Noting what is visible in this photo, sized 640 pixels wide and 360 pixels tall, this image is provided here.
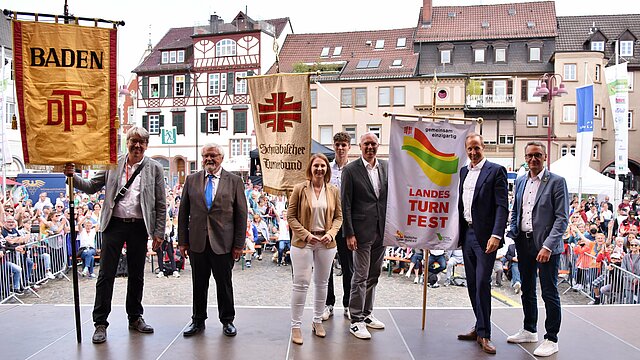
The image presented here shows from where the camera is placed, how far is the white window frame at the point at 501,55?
41531 millimetres

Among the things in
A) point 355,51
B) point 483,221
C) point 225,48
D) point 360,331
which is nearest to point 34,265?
point 360,331

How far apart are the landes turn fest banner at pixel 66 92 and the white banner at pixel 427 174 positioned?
109 inches

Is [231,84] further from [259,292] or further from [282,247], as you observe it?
[259,292]

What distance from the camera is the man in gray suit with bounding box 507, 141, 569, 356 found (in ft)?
16.8

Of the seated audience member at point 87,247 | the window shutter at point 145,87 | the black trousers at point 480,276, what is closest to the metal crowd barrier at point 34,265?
the seated audience member at point 87,247

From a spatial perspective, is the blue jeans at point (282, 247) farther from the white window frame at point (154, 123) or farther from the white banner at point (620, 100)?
the white window frame at point (154, 123)

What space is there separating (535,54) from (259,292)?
3599 cm

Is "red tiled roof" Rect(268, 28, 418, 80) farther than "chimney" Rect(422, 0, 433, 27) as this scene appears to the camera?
No

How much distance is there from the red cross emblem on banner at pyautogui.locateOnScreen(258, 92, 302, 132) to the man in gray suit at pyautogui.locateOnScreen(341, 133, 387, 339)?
2.95 ft

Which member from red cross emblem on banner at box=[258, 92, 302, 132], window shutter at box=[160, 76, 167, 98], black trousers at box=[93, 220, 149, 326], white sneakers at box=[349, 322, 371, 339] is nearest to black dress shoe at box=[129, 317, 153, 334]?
black trousers at box=[93, 220, 149, 326]

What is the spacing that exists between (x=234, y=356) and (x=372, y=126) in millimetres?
37127

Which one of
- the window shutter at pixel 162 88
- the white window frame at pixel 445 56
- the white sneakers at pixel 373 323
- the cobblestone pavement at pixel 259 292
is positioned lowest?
the cobblestone pavement at pixel 259 292

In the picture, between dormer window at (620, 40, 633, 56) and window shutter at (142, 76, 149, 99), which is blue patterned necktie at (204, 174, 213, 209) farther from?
window shutter at (142, 76, 149, 99)

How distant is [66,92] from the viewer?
532 centimetres
